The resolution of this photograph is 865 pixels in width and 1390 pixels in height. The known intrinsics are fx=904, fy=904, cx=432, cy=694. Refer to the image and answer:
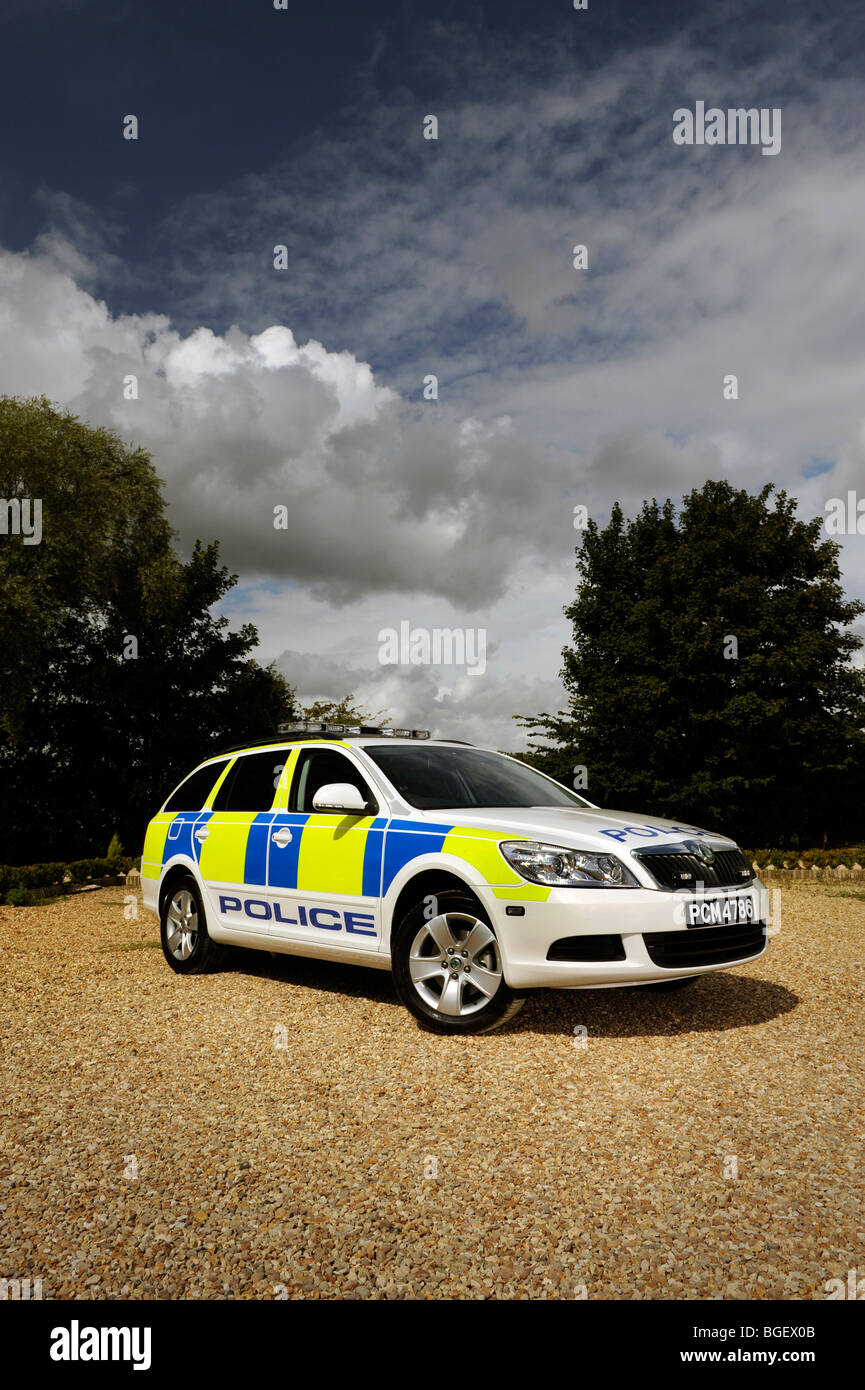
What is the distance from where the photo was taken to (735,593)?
83.4 ft

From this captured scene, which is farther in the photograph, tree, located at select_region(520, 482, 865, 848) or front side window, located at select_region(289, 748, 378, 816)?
tree, located at select_region(520, 482, 865, 848)

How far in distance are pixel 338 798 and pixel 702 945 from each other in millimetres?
2238

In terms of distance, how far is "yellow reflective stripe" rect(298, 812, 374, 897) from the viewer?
564 cm

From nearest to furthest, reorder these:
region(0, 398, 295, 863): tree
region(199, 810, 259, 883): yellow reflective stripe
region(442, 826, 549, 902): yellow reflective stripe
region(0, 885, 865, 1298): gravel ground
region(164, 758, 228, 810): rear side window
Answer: region(0, 885, 865, 1298): gravel ground
region(442, 826, 549, 902): yellow reflective stripe
region(199, 810, 259, 883): yellow reflective stripe
region(164, 758, 228, 810): rear side window
region(0, 398, 295, 863): tree

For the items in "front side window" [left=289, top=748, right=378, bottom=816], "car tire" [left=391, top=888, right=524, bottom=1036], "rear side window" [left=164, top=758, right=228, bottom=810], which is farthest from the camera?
"rear side window" [left=164, top=758, right=228, bottom=810]

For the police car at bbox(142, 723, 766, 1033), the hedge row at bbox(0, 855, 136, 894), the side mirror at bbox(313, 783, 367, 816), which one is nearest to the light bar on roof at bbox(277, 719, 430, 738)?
the police car at bbox(142, 723, 766, 1033)

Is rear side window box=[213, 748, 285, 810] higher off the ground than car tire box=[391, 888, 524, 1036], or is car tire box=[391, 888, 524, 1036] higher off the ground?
rear side window box=[213, 748, 285, 810]

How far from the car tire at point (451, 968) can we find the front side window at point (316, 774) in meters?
1.25

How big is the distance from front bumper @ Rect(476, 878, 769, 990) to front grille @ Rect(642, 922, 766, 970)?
1 cm

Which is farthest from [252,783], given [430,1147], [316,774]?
[430,1147]

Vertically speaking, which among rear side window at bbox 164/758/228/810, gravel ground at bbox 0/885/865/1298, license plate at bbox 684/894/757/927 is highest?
rear side window at bbox 164/758/228/810

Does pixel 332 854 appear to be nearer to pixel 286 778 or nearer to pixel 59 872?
pixel 286 778

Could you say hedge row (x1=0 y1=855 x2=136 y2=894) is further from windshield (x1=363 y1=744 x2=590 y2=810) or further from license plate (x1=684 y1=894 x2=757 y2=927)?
license plate (x1=684 y1=894 x2=757 y2=927)
